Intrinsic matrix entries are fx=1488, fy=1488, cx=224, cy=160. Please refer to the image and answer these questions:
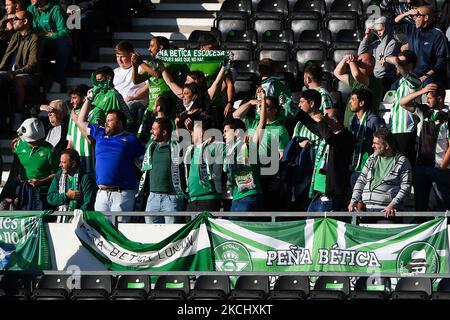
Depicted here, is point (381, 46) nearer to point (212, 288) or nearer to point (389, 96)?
point (389, 96)

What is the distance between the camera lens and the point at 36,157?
55.0 ft

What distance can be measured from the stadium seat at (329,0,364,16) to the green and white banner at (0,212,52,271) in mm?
5874

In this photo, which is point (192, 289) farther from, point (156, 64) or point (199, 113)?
point (156, 64)

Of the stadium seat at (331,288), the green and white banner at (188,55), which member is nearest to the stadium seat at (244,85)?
the green and white banner at (188,55)

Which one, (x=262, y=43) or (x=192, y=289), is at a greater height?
(x=262, y=43)

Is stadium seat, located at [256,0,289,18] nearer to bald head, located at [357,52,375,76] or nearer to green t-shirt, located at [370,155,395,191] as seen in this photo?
bald head, located at [357,52,375,76]

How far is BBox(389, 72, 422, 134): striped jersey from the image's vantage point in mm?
16219

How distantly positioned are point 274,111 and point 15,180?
305 centimetres

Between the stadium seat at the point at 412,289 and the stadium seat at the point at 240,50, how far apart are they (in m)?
5.22

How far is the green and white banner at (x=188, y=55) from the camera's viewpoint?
17078 mm

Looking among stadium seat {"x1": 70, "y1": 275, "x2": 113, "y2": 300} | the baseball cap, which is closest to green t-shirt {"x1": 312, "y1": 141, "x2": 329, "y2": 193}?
stadium seat {"x1": 70, "y1": 275, "x2": 113, "y2": 300}

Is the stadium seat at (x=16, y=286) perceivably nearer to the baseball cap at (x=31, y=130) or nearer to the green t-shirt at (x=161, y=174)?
the green t-shirt at (x=161, y=174)

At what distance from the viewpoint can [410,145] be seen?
1611 cm
